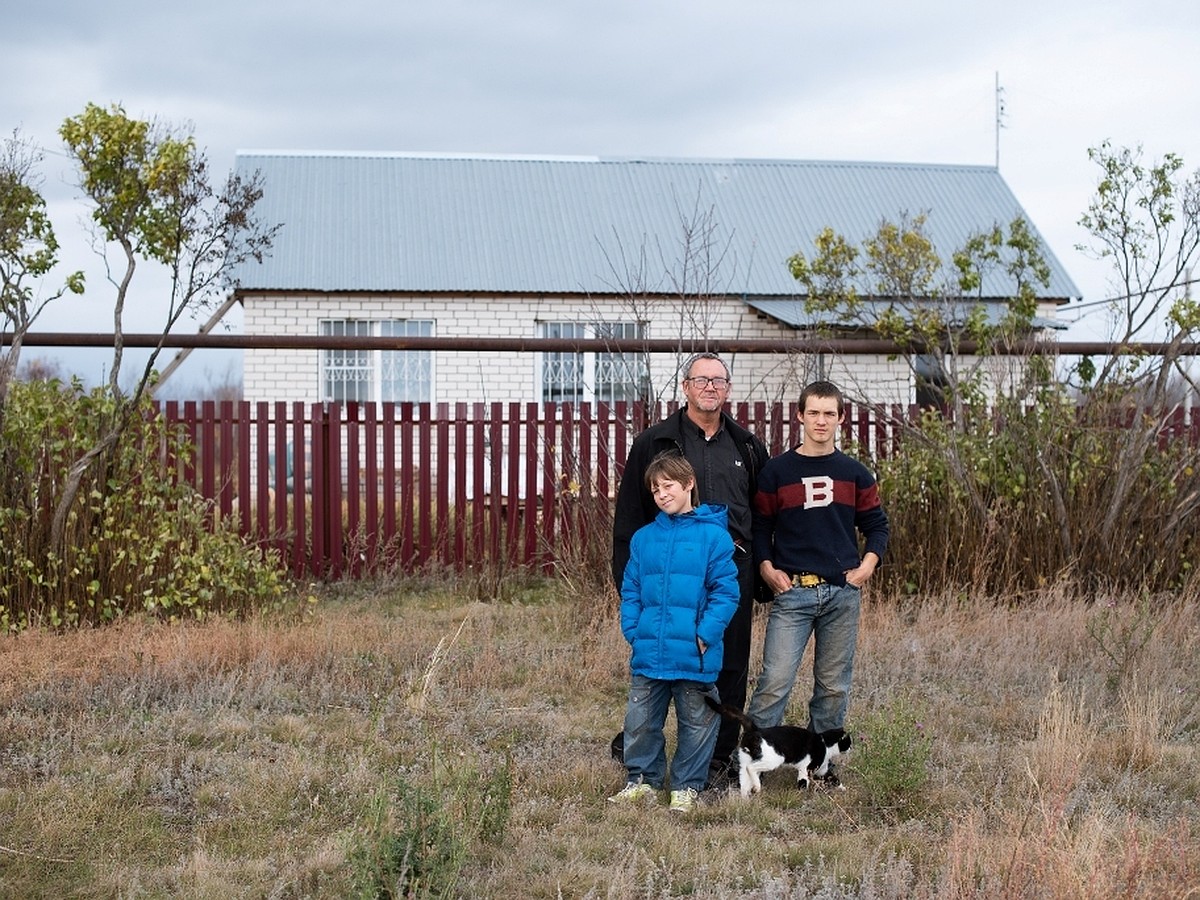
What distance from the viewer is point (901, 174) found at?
21188 mm

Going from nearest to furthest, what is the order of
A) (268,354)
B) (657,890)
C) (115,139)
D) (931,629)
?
(657,890) → (931,629) → (115,139) → (268,354)

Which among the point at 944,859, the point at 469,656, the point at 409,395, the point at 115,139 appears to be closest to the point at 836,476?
the point at 944,859

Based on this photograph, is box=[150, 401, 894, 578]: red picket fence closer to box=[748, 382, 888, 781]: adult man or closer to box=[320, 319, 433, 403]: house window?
box=[748, 382, 888, 781]: adult man

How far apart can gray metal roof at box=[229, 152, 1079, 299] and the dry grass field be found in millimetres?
10639

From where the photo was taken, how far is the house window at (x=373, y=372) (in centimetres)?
1755

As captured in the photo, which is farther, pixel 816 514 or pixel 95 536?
pixel 95 536

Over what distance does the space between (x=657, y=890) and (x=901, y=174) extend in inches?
739

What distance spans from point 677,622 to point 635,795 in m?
0.64

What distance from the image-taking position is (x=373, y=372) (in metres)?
17.6

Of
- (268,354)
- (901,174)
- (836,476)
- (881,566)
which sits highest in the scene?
(901,174)

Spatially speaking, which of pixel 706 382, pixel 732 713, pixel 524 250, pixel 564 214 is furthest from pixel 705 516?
pixel 564 214

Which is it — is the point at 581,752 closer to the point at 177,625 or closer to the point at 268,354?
the point at 177,625

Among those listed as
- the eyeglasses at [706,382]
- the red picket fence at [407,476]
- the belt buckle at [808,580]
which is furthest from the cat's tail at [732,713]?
the red picket fence at [407,476]

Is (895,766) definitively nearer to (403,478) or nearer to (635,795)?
(635,795)
